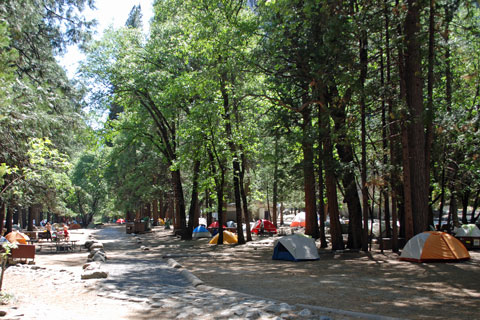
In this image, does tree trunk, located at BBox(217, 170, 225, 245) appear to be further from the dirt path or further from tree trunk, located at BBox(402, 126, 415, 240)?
tree trunk, located at BBox(402, 126, 415, 240)

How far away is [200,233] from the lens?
106 feet

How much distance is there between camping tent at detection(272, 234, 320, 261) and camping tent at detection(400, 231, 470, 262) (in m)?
3.54

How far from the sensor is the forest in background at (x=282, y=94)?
43.8 ft

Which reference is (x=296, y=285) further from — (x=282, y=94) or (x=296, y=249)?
(x=282, y=94)

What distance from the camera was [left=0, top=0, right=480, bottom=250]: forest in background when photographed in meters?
13.4

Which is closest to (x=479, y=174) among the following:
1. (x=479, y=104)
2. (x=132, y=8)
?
(x=479, y=104)

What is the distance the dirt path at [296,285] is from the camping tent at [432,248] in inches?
17.3

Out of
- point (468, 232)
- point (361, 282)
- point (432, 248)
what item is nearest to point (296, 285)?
point (361, 282)

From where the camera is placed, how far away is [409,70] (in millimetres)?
16078

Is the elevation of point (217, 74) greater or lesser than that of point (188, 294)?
greater

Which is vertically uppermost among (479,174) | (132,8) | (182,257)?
(132,8)

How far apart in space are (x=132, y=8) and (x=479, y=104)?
2323 inches

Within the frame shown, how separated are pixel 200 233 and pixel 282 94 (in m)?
14.7

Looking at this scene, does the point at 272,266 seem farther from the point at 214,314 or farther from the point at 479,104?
the point at 479,104
